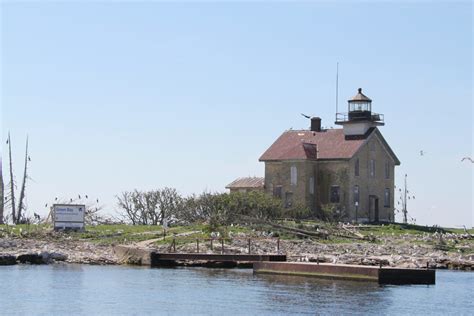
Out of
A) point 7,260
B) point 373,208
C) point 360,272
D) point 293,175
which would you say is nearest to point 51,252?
point 7,260

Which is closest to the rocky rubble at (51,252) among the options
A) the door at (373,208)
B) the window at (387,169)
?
the door at (373,208)

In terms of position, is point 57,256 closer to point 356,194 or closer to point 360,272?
point 360,272

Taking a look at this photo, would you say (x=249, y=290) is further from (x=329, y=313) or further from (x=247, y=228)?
(x=247, y=228)

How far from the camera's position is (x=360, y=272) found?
4291cm

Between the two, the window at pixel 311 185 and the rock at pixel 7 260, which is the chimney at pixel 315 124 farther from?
the rock at pixel 7 260

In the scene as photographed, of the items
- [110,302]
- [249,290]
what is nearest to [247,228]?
[249,290]

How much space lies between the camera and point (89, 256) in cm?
5138

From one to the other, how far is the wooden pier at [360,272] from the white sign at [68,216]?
16464 mm

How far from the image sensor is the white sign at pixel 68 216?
58.3 metres

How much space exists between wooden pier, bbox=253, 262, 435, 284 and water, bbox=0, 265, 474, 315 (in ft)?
1.97

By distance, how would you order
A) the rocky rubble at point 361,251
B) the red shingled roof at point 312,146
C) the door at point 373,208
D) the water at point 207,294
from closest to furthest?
the water at point 207,294, the rocky rubble at point 361,251, the red shingled roof at point 312,146, the door at point 373,208

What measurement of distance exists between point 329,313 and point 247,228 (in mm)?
25843

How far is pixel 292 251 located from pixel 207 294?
15.1m

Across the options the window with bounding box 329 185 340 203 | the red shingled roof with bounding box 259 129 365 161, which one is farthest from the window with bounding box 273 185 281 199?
the window with bounding box 329 185 340 203
